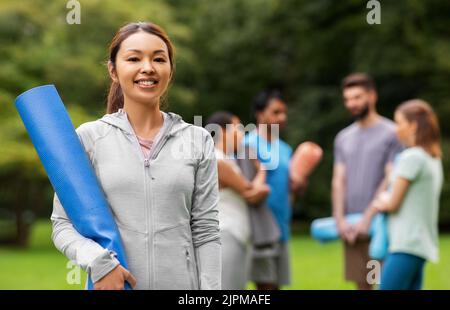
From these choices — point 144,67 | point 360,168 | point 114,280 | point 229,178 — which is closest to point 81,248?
point 114,280

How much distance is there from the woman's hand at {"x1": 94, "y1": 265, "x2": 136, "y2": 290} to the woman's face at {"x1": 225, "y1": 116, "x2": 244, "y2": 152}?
10.6 feet

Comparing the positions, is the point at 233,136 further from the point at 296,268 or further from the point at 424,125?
the point at 296,268

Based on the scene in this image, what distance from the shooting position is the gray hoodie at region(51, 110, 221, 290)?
108 inches

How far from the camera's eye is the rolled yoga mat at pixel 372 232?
6.18 metres

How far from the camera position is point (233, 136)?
5.94 meters

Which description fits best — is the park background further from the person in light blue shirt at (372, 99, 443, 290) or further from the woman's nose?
the woman's nose

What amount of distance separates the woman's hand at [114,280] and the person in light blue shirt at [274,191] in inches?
147

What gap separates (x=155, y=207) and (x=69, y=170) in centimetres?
28

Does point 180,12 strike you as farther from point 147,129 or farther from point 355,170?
point 147,129

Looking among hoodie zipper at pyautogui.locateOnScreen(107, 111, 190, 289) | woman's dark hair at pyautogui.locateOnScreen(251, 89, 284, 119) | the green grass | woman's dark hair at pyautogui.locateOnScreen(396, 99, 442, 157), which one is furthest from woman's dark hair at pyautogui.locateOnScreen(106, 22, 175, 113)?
the green grass

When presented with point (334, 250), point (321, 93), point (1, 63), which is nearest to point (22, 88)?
point (1, 63)

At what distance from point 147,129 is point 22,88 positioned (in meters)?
15.5

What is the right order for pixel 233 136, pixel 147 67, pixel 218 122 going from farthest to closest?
pixel 218 122
pixel 233 136
pixel 147 67

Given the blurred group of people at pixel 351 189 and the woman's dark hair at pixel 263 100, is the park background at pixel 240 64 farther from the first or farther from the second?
the woman's dark hair at pixel 263 100
